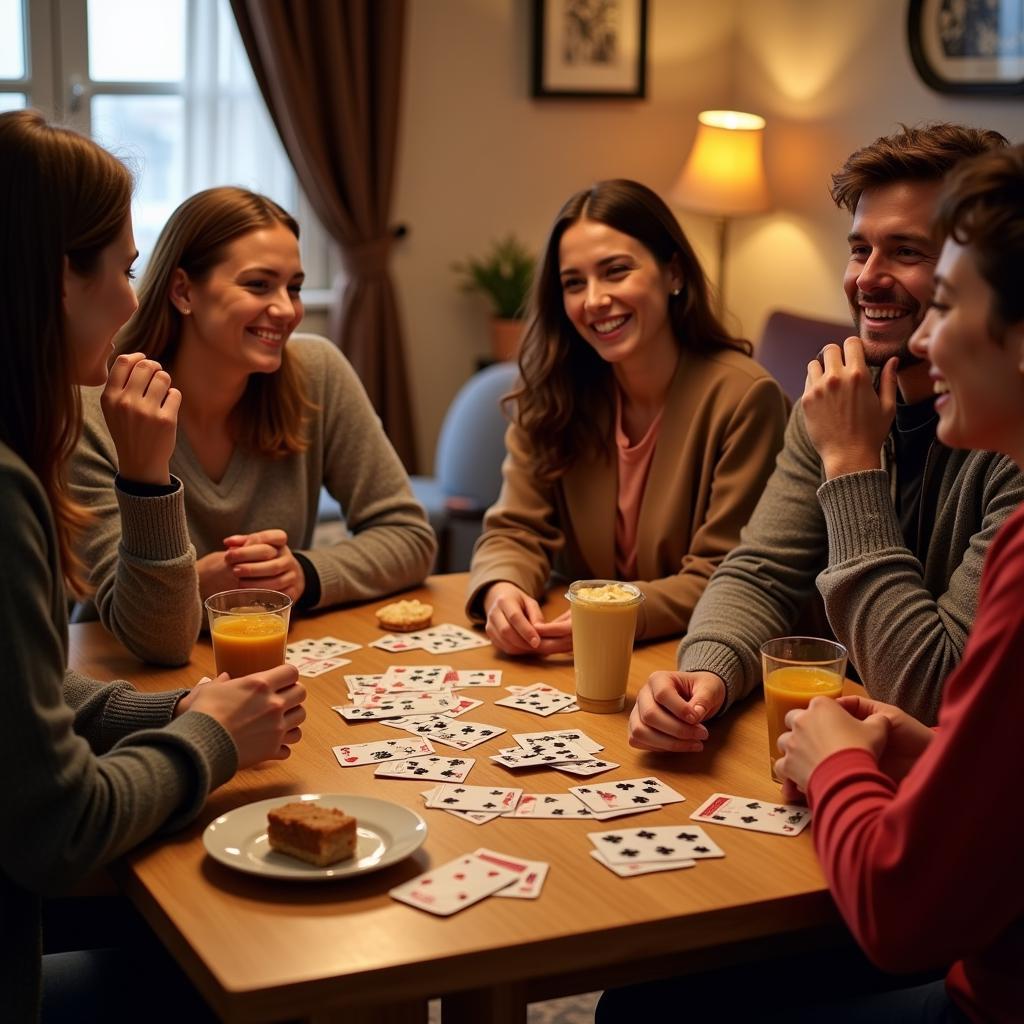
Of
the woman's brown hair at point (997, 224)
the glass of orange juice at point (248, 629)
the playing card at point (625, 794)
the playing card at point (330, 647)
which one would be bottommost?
the playing card at point (330, 647)

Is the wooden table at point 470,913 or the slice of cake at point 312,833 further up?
the slice of cake at point 312,833

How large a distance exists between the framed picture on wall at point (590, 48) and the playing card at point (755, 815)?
421 centimetres

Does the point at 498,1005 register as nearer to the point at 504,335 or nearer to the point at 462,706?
the point at 462,706

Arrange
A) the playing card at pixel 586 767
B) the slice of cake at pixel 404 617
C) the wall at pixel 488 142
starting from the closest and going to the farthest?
the playing card at pixel 586 767
the slice of cake at pixel 404 617
the wall at pixel 488 142

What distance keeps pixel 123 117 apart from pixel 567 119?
1.72 m

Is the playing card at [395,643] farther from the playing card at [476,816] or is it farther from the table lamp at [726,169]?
the table lamp at [726,169]

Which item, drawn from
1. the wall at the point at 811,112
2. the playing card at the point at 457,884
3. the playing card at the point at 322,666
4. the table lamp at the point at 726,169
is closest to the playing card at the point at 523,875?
the playing card at the point at 457,884

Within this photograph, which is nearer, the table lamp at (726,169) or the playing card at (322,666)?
the playing card at (322,666)

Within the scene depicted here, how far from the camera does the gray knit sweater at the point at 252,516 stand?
6.17 feet

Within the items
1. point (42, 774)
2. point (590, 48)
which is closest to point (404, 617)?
point (42, 774)

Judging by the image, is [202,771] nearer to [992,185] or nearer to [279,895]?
[279,895]

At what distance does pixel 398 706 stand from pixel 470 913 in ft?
1.82

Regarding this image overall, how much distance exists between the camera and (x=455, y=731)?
1.68 m

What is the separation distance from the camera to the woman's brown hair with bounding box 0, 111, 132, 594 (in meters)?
1.31
